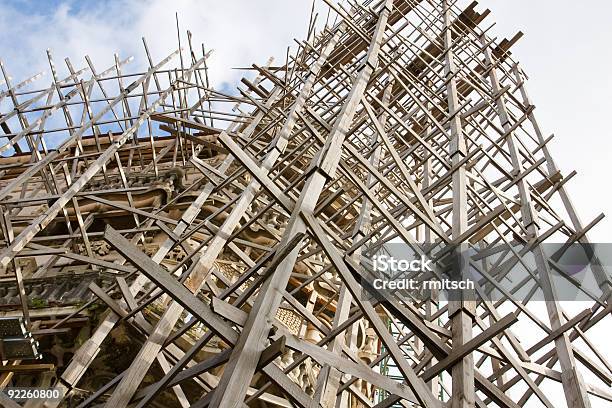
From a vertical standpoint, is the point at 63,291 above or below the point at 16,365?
above

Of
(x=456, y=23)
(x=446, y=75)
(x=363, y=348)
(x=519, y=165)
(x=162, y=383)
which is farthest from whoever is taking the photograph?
(x=456, y=23)

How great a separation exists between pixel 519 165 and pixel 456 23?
7.11 metres

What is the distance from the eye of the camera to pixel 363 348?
1072cm

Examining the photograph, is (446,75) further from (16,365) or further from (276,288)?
(16,365)

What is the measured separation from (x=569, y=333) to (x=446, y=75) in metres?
5.07

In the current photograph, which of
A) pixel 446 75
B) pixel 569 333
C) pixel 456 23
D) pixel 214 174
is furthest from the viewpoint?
pixel 456 23

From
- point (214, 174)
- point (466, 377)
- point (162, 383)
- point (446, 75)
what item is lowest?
point (162, 383)

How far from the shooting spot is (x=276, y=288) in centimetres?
377

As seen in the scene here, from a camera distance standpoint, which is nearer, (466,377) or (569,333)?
(466,377)

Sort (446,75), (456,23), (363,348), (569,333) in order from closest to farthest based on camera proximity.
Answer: (569,333)
(446,75)
(363,348)
(456,23)

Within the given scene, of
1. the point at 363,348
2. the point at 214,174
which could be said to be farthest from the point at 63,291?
the point at 363,348

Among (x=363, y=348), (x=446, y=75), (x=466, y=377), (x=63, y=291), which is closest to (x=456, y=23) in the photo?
(x=446, y=75)

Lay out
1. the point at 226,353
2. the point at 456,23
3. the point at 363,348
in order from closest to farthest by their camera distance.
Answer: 1. the point at 226,353
2. the point at 363,348
3. the point at 456,23

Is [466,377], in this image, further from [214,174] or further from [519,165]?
[214,174]
